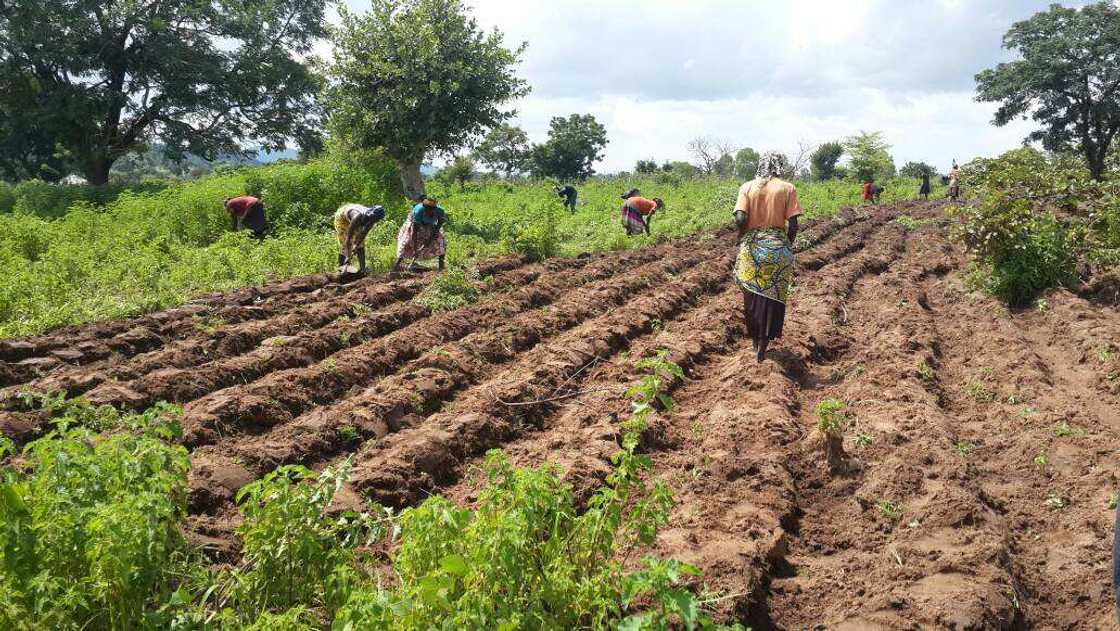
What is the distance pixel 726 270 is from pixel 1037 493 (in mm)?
7050

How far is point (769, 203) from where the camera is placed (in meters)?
6.25

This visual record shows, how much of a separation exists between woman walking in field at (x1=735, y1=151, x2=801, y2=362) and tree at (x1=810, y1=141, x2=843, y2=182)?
5621 cm

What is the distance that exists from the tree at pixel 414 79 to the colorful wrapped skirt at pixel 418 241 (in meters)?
6.13

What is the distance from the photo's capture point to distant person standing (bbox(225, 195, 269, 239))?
45.0ft

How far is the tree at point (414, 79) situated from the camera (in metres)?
16.5

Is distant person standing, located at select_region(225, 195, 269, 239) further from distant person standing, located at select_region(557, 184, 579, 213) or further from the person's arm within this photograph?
the person's arm

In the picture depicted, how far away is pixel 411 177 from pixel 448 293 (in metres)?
9.78

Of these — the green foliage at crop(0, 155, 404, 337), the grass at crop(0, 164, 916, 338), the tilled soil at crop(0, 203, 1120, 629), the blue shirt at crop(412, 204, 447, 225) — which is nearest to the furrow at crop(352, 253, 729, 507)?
the tilled soil at crop(0, 203, 1120, 629)

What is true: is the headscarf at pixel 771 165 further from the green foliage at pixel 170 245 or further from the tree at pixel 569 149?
the tree at pixel 569 149

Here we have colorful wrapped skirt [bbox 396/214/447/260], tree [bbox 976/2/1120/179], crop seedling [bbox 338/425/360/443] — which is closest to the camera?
crop seedling [bbox 338/425/360/443]

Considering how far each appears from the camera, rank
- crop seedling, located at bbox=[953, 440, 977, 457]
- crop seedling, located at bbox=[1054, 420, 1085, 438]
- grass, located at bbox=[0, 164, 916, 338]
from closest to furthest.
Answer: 1. crop seedling, located at bbox=[953, 440, 977, 457]
2. crop seedling, located at bbox=[1054, 420, 1085, 438]
3. grass, located at bbox=[0, 164, 916, 338]

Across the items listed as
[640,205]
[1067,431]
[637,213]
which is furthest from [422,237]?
[1067,431]

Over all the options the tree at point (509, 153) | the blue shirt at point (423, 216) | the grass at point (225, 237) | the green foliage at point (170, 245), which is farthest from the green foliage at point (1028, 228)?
the tree at point (509, 153)

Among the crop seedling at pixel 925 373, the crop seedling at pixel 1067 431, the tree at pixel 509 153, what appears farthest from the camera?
the tree at pixel 509 153
